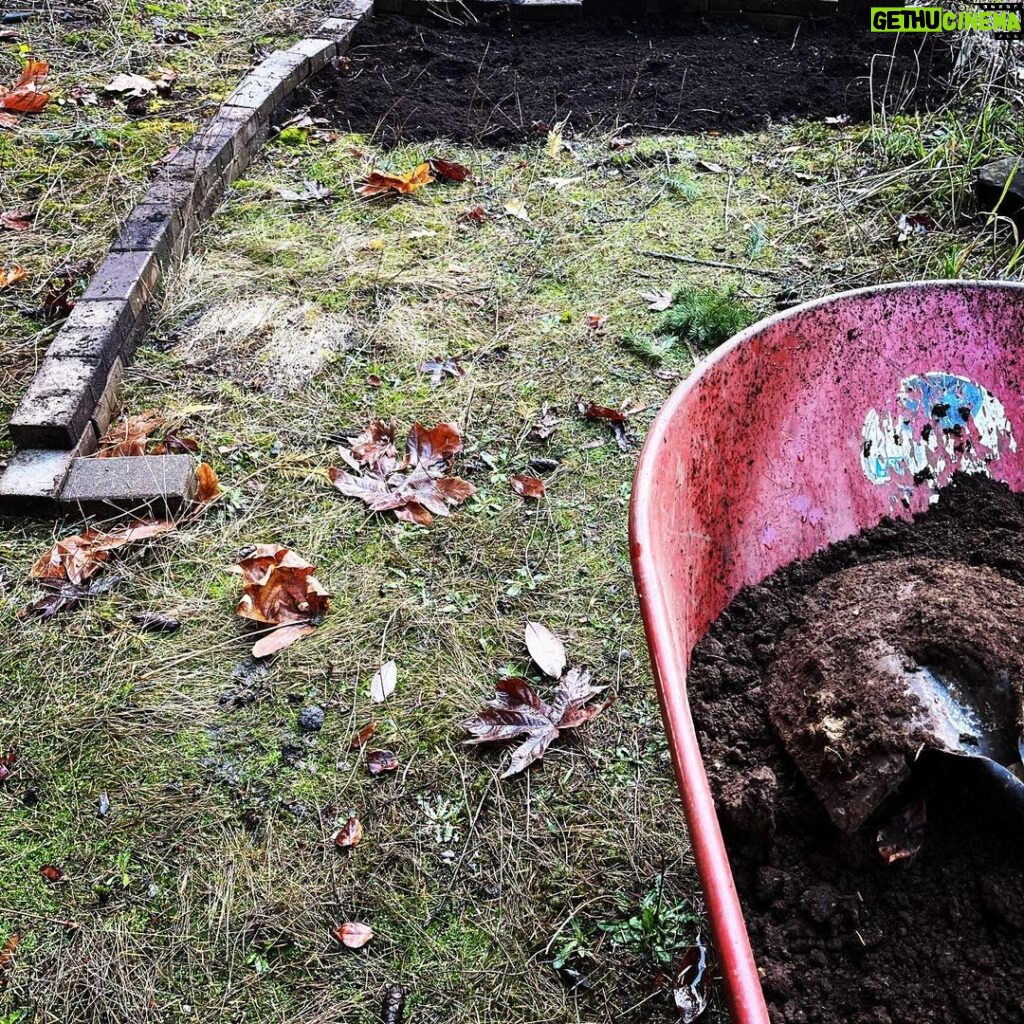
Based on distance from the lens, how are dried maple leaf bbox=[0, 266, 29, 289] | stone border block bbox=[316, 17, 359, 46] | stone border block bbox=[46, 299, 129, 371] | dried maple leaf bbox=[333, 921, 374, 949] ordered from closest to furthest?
dried maple leaf bbox=[333, 921, 374, 949] → stone border block bbox=[46, 299, 129, 371] → dried maple leaf bbox=[0, 266, 29, 289] → stone border block bbox=[316, 17, 359, 46]

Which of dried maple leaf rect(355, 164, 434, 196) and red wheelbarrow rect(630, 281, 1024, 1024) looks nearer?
red wheelbarrow rect(630, 281, 1024, 1024)

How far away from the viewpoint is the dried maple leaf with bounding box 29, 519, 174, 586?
2361 millimetres

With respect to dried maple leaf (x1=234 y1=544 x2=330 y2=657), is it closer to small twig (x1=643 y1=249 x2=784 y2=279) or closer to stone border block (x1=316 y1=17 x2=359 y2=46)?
small twig (x1=643 y1=249 x2=784 y2=279)

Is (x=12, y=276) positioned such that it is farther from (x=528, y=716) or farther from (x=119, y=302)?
(x=528, y=716)

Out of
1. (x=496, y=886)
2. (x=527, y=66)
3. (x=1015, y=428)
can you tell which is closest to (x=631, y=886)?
(x=496, y=886)

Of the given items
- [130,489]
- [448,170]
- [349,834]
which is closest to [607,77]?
[448,170]

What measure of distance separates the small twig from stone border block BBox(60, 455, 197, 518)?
207 cm

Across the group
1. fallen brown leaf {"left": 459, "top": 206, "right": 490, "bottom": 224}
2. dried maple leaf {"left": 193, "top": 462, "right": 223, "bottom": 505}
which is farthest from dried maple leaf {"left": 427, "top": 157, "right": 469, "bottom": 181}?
dried maple leaf {"left": 193, "top": 462, "right": 223, "bottom": 505}

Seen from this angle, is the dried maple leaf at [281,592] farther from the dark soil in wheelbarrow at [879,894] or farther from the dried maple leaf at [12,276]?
the dried maple leaf at [12,276]

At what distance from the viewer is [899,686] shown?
1339 mm

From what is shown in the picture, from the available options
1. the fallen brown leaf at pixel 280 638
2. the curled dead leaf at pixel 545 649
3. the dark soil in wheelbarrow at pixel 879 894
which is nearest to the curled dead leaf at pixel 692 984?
the dark soil in wheelbarrow at pixel 879 894

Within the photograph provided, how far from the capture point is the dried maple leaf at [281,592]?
7.56 feet

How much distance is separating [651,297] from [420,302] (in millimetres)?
883

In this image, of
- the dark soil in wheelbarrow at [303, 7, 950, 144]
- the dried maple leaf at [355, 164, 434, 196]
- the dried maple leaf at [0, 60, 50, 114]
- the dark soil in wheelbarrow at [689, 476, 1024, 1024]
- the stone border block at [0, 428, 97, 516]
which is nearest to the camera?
the dark soil in wheelbarrow at [689, 476, 1024, 1024]
